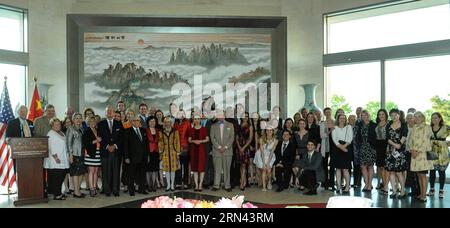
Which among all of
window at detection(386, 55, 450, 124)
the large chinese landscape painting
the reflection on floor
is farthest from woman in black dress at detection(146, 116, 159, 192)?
window at detection(386, 55, 450, 124)

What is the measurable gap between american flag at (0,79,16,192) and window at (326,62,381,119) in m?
8.55

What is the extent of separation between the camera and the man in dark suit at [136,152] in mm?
7637

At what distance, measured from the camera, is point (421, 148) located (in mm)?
6836

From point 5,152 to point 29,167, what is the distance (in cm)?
166

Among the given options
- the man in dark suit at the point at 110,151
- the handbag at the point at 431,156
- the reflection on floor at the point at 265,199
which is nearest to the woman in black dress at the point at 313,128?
the reflection on floor at the point at 265,199

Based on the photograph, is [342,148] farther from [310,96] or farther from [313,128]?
[310,96]

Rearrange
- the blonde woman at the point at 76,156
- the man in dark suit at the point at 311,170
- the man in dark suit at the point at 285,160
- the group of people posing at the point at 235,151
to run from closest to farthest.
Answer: the group of people posing at the point at 235,151 → the blonde woman at the point at 76,156 → the man in dark suit at the point at 311,170 → the man in dark suit at the point at 285,160

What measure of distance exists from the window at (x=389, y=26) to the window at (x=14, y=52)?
8.73m

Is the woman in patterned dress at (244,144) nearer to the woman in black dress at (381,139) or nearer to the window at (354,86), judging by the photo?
the woman in black dress at (381,139)

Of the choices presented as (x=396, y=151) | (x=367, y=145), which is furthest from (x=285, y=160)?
(x=396, y=151)
